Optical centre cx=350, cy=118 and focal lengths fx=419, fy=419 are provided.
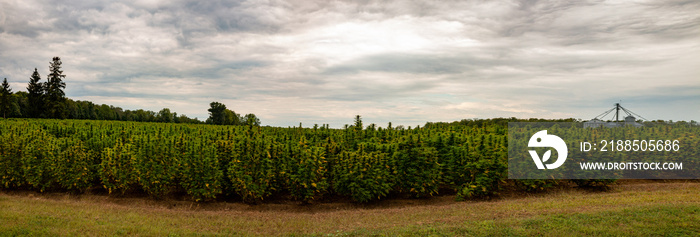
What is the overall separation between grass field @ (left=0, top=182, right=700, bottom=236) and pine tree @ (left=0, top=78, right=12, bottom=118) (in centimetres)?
4714

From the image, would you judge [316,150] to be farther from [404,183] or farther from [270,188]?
[404,183]

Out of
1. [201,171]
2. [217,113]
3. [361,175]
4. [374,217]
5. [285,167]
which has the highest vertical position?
[217,113]

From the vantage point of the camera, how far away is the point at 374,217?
395 inches

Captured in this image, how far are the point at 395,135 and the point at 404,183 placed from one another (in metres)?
3.00

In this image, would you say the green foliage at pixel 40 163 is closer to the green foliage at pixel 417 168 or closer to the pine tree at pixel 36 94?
the green foliage at pixel 417 168

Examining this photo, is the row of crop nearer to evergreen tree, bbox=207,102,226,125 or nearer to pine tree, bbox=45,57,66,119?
evergreen tree, bbox=207,102,226,125

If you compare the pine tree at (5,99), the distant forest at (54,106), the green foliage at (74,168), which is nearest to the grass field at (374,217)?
the green foliage at (74,168)

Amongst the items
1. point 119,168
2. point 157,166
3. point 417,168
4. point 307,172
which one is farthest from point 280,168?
point 119,168

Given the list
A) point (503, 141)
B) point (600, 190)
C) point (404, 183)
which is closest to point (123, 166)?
point (404, 183)

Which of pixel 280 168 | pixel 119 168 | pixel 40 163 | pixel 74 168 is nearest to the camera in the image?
pixel 280 168

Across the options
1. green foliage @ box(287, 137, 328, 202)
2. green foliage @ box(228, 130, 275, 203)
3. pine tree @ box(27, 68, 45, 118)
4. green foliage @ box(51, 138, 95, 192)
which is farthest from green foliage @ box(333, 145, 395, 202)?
pine tree @ box(27, 68, 45, 118)

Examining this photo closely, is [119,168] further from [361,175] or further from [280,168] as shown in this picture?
[361,175]

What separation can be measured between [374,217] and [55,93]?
62.5 meters

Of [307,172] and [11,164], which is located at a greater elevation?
[307,172]
